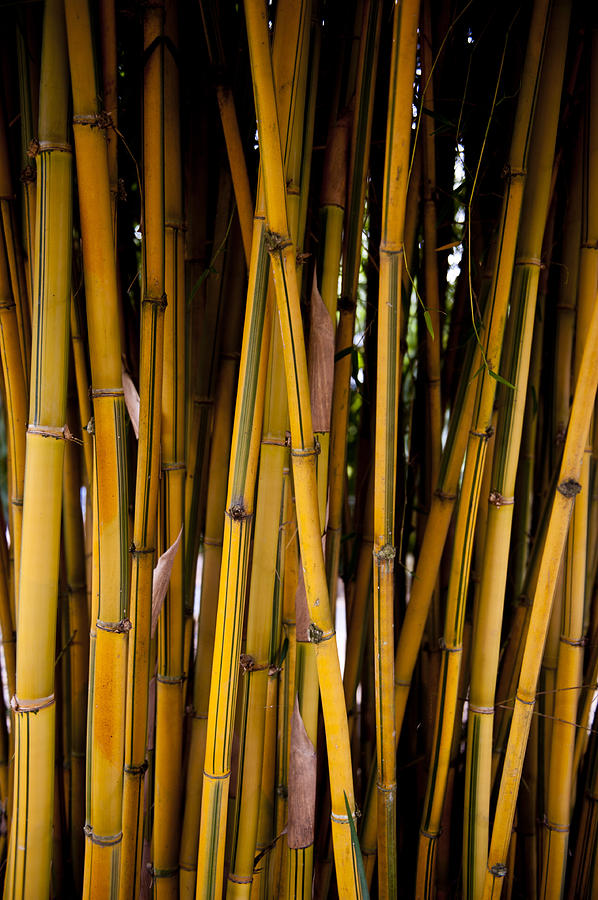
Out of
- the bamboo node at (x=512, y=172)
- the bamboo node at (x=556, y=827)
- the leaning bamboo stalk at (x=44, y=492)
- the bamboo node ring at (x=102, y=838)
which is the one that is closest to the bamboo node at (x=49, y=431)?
the leaning bamboo stalk at (x=44, y=492)

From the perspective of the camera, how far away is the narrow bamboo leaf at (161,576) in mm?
589

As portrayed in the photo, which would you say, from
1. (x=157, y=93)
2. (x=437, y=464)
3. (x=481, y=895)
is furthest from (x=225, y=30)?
(x=481, y=895)

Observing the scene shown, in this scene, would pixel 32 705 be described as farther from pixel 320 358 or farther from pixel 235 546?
pixel 320 358

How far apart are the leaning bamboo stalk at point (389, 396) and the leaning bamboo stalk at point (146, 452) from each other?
19 centimetres

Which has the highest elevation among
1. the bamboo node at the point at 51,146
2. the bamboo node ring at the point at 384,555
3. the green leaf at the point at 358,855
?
the bamboo node at the point at 51,146

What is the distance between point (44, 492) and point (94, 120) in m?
0.29

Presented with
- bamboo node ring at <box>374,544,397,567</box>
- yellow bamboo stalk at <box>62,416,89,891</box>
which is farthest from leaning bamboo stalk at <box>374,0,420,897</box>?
yellow bamboo stalk at <box>62,416,89,891</box>

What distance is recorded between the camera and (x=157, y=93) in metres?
0.54

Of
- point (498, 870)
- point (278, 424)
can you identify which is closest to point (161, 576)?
point (278, 424)

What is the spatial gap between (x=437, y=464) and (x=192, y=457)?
29 cm

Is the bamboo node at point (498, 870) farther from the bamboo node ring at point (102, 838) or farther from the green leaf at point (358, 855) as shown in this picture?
the bamboo node ring at point (102, 838)

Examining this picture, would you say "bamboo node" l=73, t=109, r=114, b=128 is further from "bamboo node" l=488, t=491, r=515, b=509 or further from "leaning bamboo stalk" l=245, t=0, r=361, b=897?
"bamboo node" l=488, t=491, r=515, b=509

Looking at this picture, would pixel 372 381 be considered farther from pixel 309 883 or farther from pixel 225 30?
pixel 309 883

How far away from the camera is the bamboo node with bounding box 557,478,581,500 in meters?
0.52
